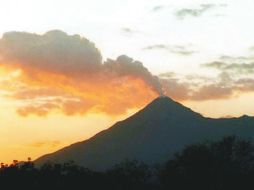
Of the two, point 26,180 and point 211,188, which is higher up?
point 26,180

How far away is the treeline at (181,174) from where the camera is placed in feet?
305

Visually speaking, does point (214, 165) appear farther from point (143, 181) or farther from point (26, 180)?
point (26, 180)

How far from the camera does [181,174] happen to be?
9538 centimetres

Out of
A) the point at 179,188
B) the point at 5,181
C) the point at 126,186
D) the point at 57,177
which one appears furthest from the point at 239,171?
the point at 5,181

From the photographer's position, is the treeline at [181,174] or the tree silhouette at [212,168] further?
the treeline at [181,174]

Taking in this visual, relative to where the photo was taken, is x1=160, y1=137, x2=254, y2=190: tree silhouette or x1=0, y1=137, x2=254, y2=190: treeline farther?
x1=0, y1=137, x2=254, y2=190: treeline

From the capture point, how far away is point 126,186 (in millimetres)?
102562

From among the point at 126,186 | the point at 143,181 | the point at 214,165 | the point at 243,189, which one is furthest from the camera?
the point at 143,181

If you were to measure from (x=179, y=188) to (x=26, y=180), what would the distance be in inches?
972

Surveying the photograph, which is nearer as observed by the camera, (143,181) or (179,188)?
(179,188)

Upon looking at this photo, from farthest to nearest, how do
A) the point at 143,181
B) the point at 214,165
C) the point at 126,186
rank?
the point at 143,181 < the point at 126,186 < the point at 214,165

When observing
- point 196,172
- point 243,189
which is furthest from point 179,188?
point 243,189

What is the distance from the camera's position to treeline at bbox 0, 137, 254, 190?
93000 mm

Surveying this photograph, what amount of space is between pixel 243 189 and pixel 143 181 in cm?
2747
